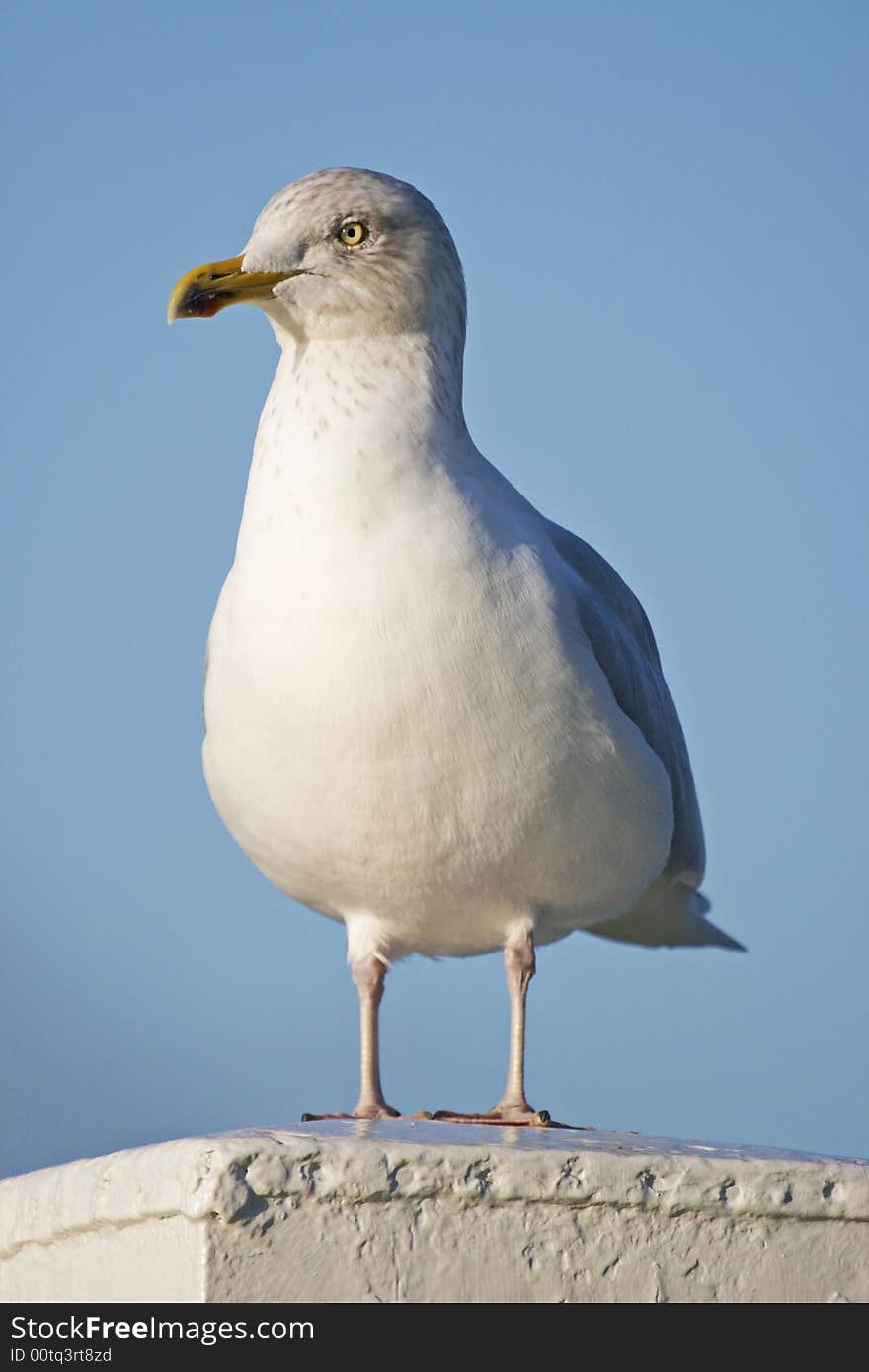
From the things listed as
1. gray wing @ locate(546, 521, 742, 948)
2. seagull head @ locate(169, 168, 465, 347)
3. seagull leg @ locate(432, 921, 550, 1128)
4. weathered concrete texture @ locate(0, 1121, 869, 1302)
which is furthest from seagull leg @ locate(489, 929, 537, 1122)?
seagull head @ locate(169, 168, 465, 347)

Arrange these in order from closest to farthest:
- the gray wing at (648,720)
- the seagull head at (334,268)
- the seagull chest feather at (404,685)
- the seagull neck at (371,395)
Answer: the seagull chest feather at (404,685) → the seagull neck at (371,395) → the seagull head at (334,268) → the gray wing at (648,720)

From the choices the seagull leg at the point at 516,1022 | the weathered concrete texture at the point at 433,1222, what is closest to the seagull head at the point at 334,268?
the seagull leg at the point at 516,1022

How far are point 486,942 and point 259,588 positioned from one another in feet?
4.82

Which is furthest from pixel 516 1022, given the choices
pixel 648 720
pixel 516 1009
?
pixel 648 720

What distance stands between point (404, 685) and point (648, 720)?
4.77 feet

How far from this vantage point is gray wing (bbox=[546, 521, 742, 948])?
6.30 m

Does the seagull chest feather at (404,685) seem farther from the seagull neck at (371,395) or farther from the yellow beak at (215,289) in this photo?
the yellow beak at (215,289)

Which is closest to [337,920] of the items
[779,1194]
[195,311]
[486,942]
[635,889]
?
[486,942]

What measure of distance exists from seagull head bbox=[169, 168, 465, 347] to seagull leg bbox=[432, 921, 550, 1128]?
6.49 ft

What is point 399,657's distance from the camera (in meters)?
5.37

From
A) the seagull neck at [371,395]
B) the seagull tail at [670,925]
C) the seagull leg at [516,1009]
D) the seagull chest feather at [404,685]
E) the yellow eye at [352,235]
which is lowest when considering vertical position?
the seagull leg at [516,1009]

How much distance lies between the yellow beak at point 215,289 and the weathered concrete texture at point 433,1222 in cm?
273

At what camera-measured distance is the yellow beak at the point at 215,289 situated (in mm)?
5906
